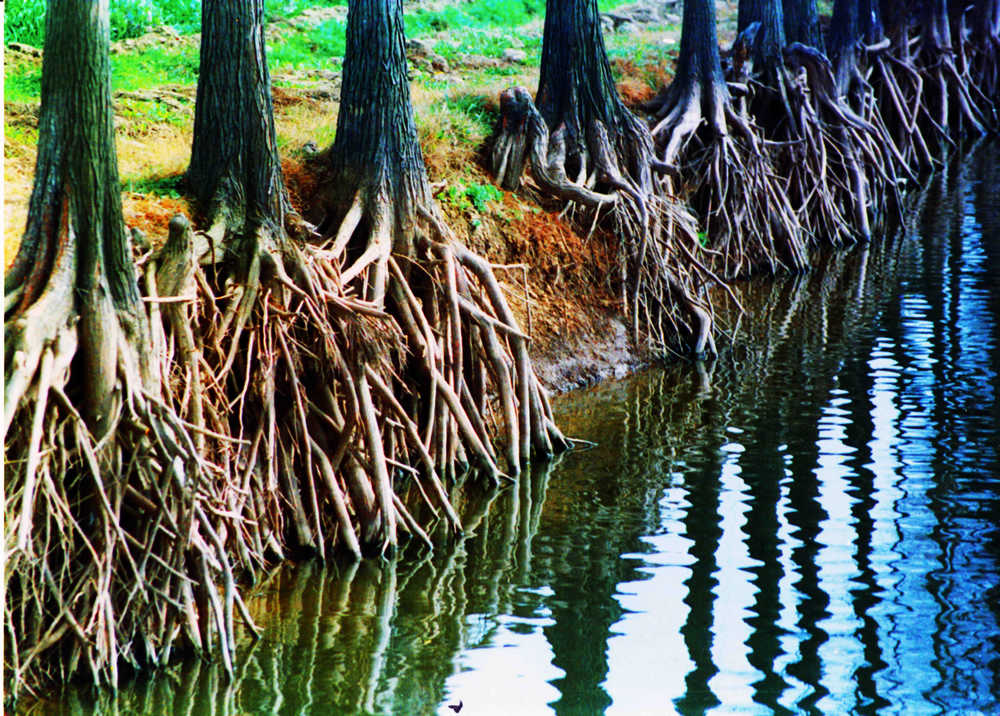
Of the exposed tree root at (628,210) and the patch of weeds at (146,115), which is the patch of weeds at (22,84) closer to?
the patch of weeds at (146,115)

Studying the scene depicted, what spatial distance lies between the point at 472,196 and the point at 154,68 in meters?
4.90

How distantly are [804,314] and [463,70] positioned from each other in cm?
562

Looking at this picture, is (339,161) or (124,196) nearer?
(124,196)

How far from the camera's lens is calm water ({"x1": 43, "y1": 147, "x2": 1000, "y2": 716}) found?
5.92m

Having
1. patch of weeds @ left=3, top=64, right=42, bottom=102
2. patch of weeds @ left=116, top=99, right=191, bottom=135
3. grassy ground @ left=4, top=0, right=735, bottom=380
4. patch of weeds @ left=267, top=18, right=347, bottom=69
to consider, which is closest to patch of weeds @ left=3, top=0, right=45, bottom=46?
grassy ground @ left=4, top=0, right=735, bottom=380

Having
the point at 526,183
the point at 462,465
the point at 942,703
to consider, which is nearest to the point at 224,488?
the point at 462,465

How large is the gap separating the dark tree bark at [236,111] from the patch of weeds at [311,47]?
6.51m

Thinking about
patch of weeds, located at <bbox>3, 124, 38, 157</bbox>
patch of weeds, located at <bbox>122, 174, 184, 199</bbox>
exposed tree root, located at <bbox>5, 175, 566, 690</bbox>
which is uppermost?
patch of weeds, located at <bbox>3, 124, 38, 157</bbox>

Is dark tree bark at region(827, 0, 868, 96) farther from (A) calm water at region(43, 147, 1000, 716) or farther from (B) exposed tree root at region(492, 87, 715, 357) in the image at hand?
(A) calm water at region(43, 147, 1000, 716)

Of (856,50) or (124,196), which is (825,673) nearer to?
(124,196)

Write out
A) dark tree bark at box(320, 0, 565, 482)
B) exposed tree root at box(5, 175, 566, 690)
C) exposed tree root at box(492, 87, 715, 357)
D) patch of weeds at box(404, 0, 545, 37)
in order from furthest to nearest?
patch of weeds at box(404, 0, 545, 37) < exposed tree root at box(492, 87, 715, 357) < dark tree bark at box(320, 0, 565, 482) < exposed tree root at box(5, 175, 566, 690)

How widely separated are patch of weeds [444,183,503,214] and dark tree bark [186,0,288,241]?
2.79 metres

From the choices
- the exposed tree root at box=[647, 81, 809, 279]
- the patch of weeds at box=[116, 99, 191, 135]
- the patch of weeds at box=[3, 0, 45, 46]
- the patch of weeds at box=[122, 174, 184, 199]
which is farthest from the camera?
the patch of weeds at box=[3, 0, 45, 46]

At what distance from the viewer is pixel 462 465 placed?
8.86 metres
